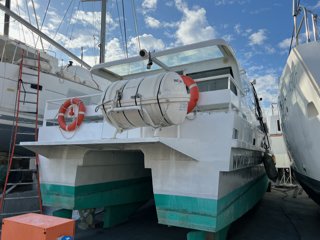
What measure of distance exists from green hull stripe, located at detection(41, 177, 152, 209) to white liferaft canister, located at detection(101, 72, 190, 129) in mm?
2038

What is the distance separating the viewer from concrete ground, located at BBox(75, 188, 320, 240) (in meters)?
5.33

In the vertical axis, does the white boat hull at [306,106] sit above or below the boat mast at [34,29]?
below

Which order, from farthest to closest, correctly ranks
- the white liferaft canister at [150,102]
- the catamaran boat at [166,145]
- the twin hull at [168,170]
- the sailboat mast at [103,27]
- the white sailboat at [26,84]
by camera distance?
the sailboat mast at [103,27] → the white sailboat at [26,84] → the twin hull at [168,170] → the catamaran boat at [166,145] → the white liferaft canister at [150,102]

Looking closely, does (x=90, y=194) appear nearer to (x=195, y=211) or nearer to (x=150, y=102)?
(x=195, y=211)

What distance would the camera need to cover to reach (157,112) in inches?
148

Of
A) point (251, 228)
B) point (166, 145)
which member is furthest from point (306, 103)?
point (251, 228)

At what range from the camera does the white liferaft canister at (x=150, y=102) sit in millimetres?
3733

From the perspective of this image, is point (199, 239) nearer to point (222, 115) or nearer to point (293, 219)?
point (222, 115)

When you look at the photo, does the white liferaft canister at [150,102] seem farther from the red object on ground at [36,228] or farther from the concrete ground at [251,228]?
the concrete ground at [251,228]

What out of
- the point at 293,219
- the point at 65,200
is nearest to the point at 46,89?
the point at 65,200

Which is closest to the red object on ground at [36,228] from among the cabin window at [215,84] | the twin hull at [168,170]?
the twin hull at [168,170]

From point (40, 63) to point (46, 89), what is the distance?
83 centimetres

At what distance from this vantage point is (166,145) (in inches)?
151

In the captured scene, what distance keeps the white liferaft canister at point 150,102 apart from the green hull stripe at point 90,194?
204cm
